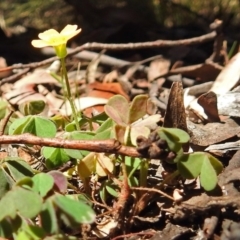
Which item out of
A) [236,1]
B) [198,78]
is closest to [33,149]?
[198,78]

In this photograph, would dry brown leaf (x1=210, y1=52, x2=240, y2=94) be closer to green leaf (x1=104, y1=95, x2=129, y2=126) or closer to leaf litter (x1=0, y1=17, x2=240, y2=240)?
leaf litter (x1=0, y1=17, x2=240, y2=240)

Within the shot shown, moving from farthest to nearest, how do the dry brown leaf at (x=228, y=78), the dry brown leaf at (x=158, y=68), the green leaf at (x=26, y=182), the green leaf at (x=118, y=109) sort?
the dry brown leaf at (x=158, y=68)
the dry brown leaf at (x=228, y=78)
the green leaf at (x=118, y=109)
the green leaf at (x=26, y=182)

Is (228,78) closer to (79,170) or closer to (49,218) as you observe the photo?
(79,170)

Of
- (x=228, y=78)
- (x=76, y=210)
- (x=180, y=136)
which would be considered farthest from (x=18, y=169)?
(x=228, y=78)

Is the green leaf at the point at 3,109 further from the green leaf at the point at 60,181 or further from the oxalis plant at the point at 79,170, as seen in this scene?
the green leaf at the point at 60,181

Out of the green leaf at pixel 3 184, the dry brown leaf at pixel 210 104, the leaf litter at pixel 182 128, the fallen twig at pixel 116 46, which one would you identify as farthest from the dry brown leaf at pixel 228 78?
the green leaf at pixel 3 184

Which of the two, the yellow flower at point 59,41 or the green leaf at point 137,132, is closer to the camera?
the green leaf at point 137,132

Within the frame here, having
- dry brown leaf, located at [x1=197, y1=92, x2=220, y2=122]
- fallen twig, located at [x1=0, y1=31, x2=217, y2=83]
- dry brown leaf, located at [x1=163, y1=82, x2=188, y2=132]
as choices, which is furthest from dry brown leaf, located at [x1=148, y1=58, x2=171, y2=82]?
dry brown leaf, located at [x1=163, y1=82, x2=188, y2=132]

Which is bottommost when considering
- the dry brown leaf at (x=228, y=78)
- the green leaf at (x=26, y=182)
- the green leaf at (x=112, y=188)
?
the dry brown leaf at (x=228, y=78)
